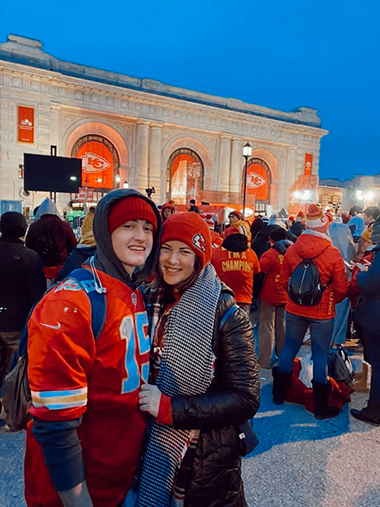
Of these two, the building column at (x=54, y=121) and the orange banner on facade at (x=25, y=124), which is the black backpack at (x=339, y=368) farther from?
the building column at (x=54, y=121)

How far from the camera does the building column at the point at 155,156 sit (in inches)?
1401

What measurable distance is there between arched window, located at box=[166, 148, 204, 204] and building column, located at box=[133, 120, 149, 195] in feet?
9.76

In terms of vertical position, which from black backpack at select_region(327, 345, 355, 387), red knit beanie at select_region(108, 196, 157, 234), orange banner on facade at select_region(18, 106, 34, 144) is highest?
orange banner on facade at select_region(18, 106, 34, 144)

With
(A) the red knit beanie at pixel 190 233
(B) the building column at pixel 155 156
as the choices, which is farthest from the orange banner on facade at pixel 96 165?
(A) the red knit beanie at pixel 190 233

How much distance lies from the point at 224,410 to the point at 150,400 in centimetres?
31

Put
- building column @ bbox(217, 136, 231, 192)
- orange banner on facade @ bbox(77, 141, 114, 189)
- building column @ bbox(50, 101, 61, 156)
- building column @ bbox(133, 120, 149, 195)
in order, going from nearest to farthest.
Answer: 1. building column @ bbox(50, 101, 61, 156)
2. orange banner on facade @ bbox(77, 141, 114, 189)
3. building column @ bbox(133, 120, 149, 195)
4. building column @ bbox(217, 136, 231, 192)

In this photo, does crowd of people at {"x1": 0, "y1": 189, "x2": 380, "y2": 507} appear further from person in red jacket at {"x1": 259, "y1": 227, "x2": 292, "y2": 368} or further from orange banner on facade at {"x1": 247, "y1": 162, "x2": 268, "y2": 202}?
orange banner on facade at {"x1": 247, "y1": 162, "x2": 268, "y2": 202}

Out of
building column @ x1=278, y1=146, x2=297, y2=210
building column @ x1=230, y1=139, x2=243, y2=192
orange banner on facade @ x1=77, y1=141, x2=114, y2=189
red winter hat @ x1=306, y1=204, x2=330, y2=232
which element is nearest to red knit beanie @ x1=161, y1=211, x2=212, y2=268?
red winter hat @ x1=306, y1=204, x2=330, y2=232

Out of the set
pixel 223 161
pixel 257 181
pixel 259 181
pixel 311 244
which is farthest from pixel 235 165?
pixel 311 244

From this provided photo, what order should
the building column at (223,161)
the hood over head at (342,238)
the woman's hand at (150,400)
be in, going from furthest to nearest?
the building column at (223,161), the hood over head at (342,238), the woman's hand at (150,400)

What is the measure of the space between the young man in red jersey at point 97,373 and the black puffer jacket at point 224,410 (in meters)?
0.28

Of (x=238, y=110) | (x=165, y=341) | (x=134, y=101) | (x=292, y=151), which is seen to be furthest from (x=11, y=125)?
(x=165, y=341)

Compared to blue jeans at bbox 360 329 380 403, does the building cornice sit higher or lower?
higher

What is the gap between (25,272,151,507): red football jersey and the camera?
4.18 feet
